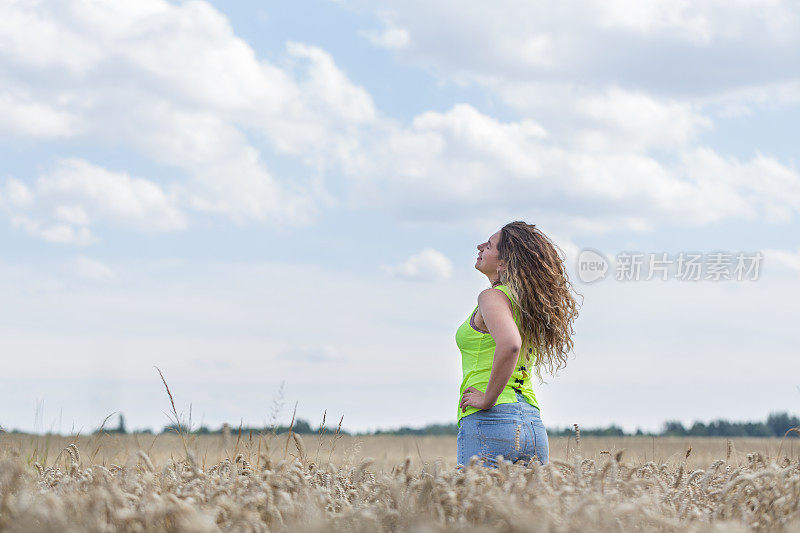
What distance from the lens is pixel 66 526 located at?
3371 mm

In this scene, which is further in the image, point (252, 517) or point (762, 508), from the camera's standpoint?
point (762, 508)

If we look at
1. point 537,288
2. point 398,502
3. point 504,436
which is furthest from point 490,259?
point 398,502

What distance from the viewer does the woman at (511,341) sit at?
19.3 feet

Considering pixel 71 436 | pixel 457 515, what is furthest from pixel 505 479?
pixel 71 436

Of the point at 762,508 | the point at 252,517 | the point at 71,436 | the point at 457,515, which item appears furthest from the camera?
the point at 71,436

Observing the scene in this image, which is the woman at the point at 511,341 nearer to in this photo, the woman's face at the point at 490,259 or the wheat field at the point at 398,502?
the woman's face at the point at 490,259

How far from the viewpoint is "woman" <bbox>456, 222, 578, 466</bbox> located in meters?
5.88

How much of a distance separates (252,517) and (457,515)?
3.61ft

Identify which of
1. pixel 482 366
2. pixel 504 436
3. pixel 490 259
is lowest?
pixel 504 436

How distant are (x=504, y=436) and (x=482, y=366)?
595 millimetres

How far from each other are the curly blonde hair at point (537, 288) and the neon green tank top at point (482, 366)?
0.35 ft

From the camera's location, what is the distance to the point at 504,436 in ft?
19.3

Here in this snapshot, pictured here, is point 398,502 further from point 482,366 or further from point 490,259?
point 490,259

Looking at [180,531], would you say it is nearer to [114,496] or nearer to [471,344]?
[114,496]
